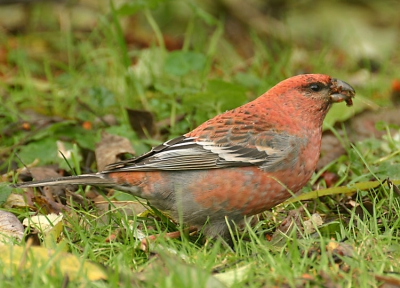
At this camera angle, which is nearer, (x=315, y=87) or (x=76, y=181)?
(x=76, y=181)

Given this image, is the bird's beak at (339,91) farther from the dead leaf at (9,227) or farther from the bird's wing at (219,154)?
the dead leaf at (9,227)

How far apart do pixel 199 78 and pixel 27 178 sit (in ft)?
6.54

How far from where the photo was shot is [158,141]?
16.9 feet

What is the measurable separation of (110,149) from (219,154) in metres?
1.24

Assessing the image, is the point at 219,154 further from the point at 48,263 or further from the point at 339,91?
the point at 48,263

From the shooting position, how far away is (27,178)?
4.74 m

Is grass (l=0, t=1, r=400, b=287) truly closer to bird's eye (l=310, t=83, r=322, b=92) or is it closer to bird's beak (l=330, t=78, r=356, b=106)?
bird's beak (l=330, t=78, r=356, b=106)

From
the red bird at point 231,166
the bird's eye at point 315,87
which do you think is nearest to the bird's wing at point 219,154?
the red bird at point 231,166

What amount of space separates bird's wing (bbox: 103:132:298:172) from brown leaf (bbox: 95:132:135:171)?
2.67 ft

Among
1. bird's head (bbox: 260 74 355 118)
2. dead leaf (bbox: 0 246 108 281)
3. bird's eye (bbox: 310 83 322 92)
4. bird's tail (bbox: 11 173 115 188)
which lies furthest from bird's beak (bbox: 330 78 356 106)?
dead leaf (bbox: 0 246 108 281)

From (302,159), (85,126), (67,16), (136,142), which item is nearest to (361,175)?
(302,159)

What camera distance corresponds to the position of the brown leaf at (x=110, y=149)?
15.8 feet

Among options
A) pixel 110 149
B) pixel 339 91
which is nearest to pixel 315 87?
pixel 339 91

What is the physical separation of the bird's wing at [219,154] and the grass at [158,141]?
33 cm
